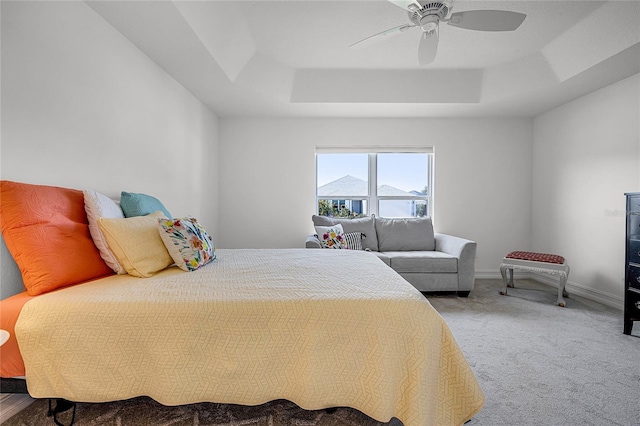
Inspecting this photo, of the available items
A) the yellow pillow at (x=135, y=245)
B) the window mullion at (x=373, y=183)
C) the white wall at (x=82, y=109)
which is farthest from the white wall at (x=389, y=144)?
the yellow pillow at (x=135, y=245)

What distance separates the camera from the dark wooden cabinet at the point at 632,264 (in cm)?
239

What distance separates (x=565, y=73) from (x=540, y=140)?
1422 mm

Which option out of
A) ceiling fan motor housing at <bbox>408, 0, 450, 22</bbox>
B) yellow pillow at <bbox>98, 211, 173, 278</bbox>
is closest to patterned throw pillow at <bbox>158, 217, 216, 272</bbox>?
yellow pillow at <bbox>98, 211, 173, 278</bbox>

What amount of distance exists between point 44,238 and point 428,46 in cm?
258

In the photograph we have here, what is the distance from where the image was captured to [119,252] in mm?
1680

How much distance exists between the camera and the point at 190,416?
1.48 metres

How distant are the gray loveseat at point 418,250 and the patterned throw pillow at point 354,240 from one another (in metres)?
0.09

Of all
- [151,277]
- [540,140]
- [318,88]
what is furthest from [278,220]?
[540,140]

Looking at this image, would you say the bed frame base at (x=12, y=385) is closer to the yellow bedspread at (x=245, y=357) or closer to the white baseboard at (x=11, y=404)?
the yellow bedspread at (x=245, y=357)

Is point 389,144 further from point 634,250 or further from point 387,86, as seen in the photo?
point 634,250

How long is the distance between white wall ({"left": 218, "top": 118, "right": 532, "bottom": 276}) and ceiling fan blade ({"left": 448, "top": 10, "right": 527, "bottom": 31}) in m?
2.45

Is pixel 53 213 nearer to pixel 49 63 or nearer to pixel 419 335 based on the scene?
pixel 49 63

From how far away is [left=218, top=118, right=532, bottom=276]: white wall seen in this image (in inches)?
177

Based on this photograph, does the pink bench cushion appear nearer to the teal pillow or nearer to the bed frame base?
the teal pillow
